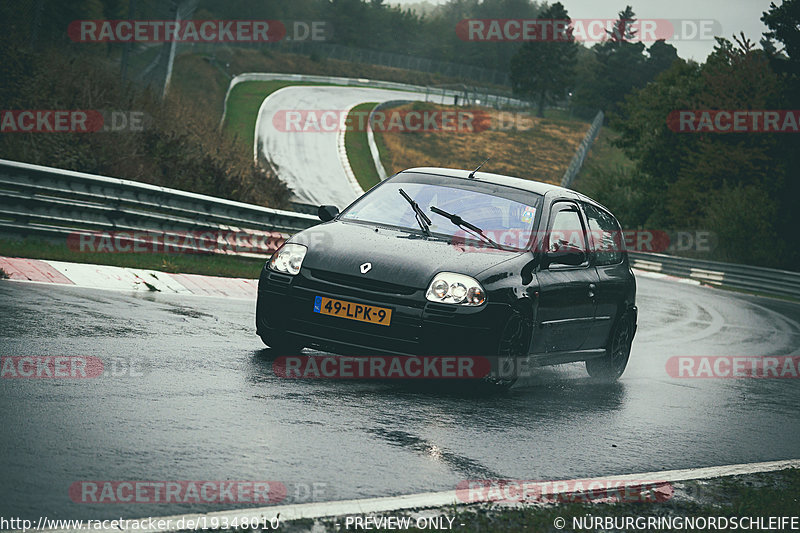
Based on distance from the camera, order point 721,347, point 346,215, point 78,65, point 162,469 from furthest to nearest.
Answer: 1. point 78,65
2. point 721,347
3. point 346,215
4. point 162,469

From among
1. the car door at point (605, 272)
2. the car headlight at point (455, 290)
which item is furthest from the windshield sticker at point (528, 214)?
the car headlight at point (455, 290)

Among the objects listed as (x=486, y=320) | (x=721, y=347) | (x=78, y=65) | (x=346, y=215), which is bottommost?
(x=721, y=347)

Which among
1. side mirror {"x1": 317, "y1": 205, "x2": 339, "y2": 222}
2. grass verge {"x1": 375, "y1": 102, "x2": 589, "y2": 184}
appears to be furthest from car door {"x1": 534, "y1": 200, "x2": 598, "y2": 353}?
grass verge {"x1": 375, "y1": 102, "x2": 589, "y2": 184}

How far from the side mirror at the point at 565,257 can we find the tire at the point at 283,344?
209 cm

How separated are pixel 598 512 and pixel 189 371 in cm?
325

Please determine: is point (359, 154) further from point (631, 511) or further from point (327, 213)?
point (631, 511)

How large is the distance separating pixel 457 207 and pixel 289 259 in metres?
1.61

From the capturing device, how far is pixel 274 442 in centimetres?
548

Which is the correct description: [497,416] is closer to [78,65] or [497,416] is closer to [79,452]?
[79,452]

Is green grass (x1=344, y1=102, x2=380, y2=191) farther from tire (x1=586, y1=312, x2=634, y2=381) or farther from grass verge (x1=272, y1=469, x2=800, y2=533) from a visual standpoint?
grass verge (x1=272, y1=469, x2=800, y2=533)

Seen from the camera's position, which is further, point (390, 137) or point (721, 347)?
point (390, 137)

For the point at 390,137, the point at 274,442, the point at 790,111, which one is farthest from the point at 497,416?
the point at 390,137

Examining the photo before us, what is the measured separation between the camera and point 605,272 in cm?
954

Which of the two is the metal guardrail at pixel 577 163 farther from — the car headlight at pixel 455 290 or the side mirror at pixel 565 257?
the car headlight at pixel 455 290
